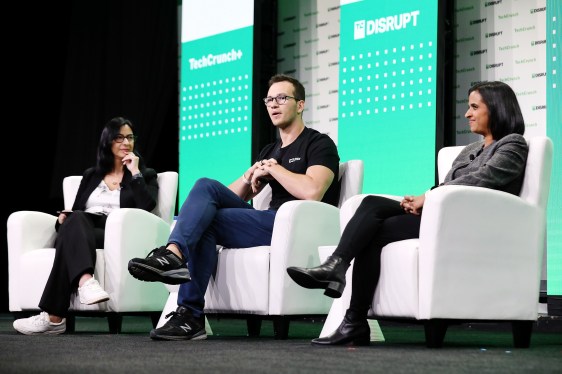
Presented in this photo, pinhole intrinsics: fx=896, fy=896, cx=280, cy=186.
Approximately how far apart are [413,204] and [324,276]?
0.40 metres

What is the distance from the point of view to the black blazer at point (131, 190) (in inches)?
168

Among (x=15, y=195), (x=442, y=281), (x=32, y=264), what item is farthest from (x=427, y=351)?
(x=15, y=195)

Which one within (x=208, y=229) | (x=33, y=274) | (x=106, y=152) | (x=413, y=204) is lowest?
(x=33, y=274)

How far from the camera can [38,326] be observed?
385cm

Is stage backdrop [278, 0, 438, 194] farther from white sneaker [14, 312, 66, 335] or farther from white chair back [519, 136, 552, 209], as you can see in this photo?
white sneaker [14, 312, 66, 335]

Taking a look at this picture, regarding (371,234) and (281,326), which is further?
(281,326)

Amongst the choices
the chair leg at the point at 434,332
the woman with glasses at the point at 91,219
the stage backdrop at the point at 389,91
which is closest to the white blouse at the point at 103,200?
the woman with glasses at the point at 91,219

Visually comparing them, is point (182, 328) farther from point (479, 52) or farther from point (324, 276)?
point (479, 52)

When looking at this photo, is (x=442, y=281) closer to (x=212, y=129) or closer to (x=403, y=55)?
(x=403, y=55)

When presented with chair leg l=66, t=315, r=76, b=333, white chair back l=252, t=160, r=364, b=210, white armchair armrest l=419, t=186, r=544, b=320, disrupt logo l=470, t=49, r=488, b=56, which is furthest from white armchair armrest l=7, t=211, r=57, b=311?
disrupt logo l=470, t=49, r=488, b=56

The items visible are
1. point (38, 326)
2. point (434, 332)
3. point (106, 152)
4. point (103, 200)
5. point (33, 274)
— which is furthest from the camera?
point (106, 152)

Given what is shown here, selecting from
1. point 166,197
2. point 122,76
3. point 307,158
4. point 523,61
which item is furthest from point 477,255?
point 122,76

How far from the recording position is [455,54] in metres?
4.95

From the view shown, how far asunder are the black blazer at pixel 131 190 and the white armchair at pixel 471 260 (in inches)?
61.5
